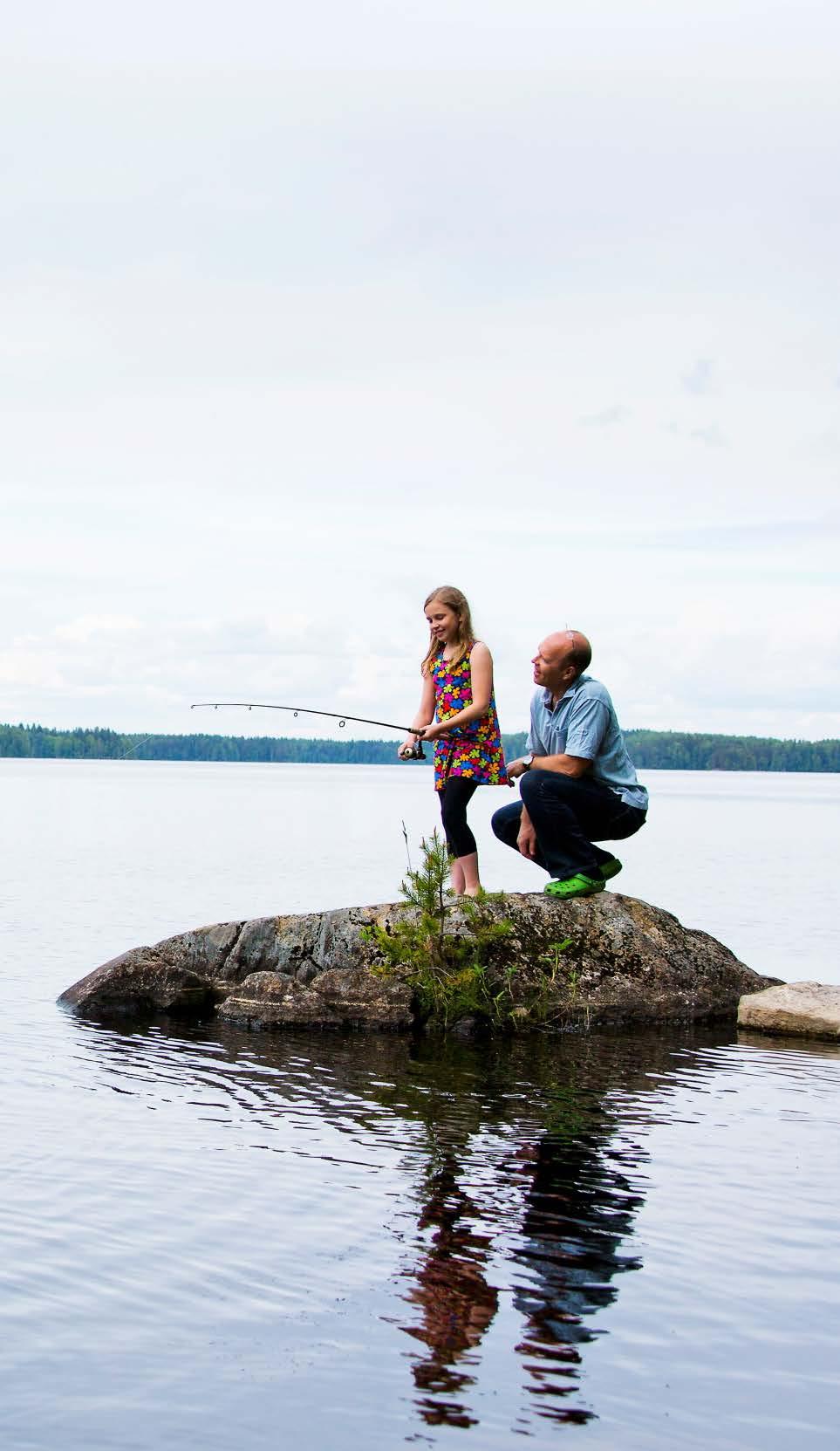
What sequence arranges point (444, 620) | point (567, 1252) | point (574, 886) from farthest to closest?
point (574, 886) → point (444, 620) → point (567, 1252)

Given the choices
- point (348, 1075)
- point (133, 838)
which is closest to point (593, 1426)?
point (348, 1075)

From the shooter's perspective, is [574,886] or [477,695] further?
[574,886]

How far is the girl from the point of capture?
11383 mm

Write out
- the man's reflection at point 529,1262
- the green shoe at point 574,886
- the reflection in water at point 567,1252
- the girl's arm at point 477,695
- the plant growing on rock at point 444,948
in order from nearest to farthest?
the man's reflection at point 529,1262
the reflection in water at point 567,1252
the plant growing on rock at point 444,948
the girl's arm at point 477,695
the green shoe at point 574,886

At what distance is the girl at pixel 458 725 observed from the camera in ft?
37.3

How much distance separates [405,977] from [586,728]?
232 cm

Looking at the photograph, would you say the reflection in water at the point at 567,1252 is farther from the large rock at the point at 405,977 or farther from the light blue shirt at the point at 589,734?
the light blue shirt at the point at 589,734

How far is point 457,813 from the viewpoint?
11.5 metres

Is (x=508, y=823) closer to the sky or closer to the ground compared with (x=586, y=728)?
closer to the ground

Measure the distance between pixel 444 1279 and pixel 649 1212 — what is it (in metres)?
1.27

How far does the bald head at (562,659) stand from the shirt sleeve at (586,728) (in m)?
0.22

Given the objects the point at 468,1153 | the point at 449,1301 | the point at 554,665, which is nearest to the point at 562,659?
the point at 554,665

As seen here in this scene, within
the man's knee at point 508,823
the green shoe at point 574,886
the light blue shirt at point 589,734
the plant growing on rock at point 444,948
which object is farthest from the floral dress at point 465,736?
the green shoe at point 574,886

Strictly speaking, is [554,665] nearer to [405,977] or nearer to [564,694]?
[564,694]
